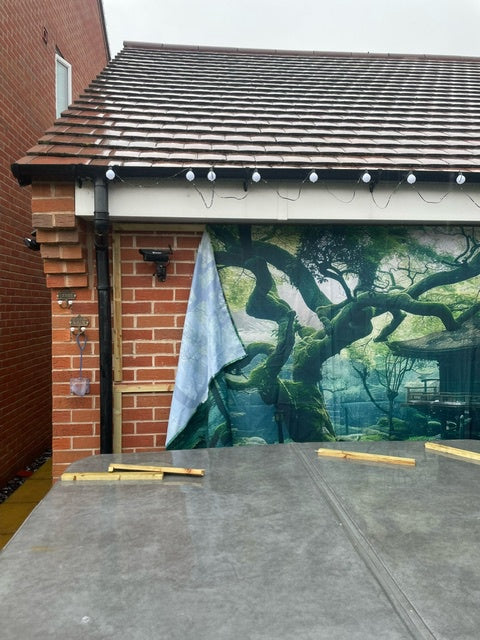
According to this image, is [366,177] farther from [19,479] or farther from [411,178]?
[19,479]

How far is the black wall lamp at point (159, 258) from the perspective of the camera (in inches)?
151

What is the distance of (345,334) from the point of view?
4117mm

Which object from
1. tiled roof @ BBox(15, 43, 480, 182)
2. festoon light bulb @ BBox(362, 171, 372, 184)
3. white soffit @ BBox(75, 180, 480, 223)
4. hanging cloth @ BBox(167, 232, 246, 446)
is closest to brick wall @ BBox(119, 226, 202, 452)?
hanging cloth @ BBox(167, 232, 246, 446)

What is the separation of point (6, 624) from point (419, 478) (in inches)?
68.5

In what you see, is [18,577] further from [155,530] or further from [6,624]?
[155,530]

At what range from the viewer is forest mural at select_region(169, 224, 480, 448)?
4031 mm

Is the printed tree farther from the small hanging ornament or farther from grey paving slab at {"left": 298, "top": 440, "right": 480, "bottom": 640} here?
grey paving slab at {"left": 298, "top": 440, "right": 480, "bottom": 640}

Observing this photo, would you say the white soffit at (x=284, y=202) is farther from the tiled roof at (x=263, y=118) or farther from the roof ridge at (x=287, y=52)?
the roof ridge at (x=287, y=52)

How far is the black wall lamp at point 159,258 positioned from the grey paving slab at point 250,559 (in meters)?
2.01

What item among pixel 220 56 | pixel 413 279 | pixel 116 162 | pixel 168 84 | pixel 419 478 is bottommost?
pixel 419 478

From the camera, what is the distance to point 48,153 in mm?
3758

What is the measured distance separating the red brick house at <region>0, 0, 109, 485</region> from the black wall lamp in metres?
2.85

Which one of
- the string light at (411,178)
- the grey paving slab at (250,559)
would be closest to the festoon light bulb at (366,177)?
the string light at (411,178)

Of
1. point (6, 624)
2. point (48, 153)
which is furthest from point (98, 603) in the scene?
point (48, 153)
